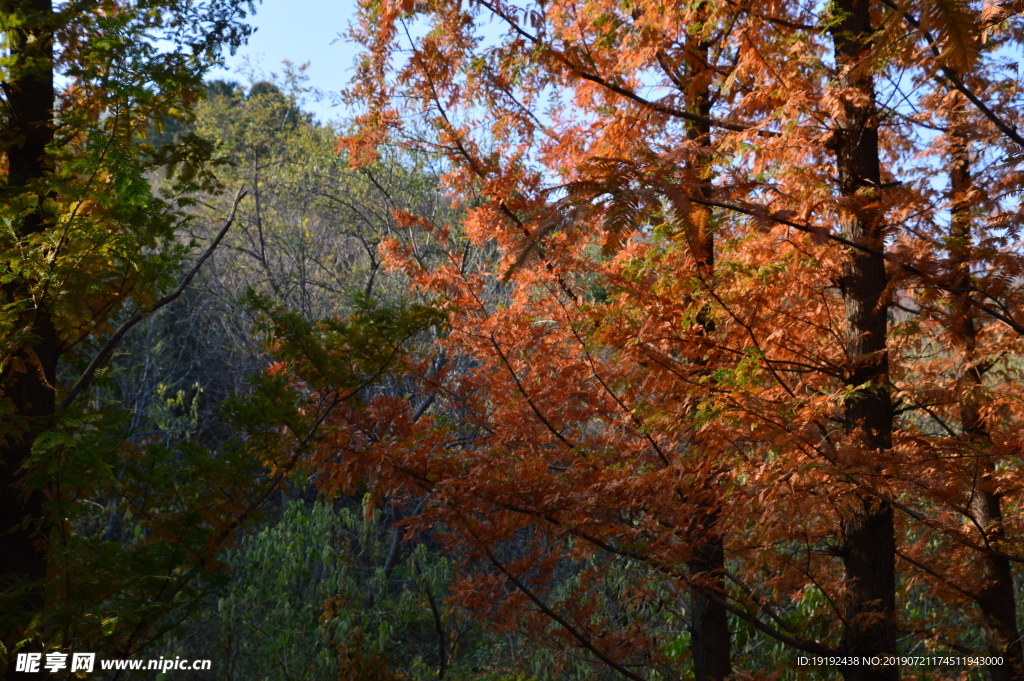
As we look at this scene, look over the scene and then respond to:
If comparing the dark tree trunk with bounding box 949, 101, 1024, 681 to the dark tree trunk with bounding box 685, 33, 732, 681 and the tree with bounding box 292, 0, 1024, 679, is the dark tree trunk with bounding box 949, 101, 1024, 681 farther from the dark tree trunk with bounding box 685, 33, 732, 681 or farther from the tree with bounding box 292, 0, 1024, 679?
the dark tree trunk with bounding box 685, 33, 732, 681

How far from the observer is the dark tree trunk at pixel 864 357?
3783 mm

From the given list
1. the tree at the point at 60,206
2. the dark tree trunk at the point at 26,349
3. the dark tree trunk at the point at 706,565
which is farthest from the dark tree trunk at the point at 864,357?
the dark tree trunk at the point at 26,349

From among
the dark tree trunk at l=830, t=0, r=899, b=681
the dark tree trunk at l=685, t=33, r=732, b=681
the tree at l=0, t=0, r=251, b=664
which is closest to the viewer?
the tree at l=0, t=0, r=251, b=664

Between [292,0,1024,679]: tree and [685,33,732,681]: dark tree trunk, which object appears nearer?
[292,0,1024,679]: tree

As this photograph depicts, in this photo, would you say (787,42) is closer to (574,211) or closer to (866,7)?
(866,7)

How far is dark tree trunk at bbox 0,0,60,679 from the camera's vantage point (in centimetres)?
313

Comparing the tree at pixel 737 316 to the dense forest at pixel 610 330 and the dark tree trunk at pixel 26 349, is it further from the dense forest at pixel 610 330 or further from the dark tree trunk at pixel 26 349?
the dark tree trunk at pixel 26 349

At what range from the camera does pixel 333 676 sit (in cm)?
726

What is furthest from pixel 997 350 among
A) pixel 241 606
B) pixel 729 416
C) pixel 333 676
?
pixel 241 606

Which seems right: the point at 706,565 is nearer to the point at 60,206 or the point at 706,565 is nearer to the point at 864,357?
the point at 864,357

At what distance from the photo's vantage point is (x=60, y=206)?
3314 millimetres

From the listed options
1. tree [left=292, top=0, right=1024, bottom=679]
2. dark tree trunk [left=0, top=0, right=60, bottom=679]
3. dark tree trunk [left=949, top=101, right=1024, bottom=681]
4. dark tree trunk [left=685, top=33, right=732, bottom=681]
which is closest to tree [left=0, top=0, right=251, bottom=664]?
dark tree trunk [left=0, top=0, right=60, bottom=679]

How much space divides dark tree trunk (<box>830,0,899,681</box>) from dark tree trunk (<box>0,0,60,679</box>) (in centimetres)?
372

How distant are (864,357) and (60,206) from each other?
3.78 meters
